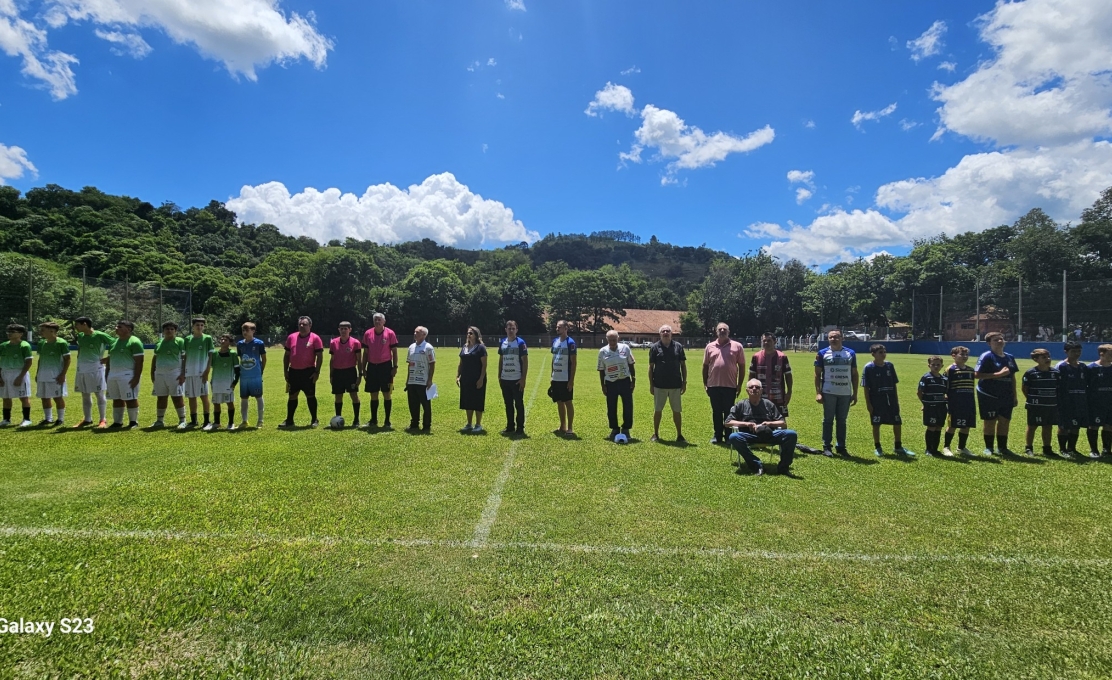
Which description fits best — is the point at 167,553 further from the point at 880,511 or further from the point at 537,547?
the point at 880,511

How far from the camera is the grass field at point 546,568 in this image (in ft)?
8.75

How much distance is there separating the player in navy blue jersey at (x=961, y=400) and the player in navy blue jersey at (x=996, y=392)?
0.19m

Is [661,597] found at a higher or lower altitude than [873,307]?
lower

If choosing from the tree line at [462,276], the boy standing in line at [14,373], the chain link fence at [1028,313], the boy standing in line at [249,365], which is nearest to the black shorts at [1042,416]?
the boy standing in line at [249,365]

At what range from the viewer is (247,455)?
668 centimetres

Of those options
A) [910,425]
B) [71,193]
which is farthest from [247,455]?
[71,193]

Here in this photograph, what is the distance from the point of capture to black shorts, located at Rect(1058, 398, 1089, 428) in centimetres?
740

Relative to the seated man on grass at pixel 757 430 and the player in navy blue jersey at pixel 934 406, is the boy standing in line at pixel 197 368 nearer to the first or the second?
the seated man on grass at pixel 757 430

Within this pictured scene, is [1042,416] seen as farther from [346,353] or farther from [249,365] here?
[249,365]

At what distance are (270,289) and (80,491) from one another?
203 feet

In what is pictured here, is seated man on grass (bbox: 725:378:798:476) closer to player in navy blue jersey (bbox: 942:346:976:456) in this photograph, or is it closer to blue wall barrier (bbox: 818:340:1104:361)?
player in navy blue jersey (bbox: 942:346:976:456)

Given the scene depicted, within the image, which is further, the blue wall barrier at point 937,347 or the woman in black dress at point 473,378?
the blue wall barrier at point 937,347

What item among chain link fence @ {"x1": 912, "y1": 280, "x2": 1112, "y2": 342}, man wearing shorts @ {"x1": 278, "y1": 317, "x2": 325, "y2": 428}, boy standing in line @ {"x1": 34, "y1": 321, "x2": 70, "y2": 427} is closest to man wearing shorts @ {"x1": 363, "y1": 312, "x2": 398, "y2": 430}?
man wearing shorts @ {"x1": 278, "y1": 317, "x2": 325, "y2": 428}

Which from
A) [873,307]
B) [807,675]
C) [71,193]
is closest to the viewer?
[807,675]
